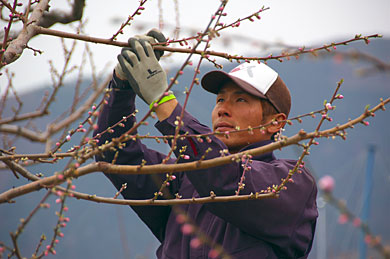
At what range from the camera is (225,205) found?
2.27 meters

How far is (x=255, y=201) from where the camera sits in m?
2.32

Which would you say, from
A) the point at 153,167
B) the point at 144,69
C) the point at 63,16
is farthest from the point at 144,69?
the point at 63,16

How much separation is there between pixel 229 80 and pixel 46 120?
9.97 metres

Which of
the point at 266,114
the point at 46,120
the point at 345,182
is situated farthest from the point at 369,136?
the point at 266,114

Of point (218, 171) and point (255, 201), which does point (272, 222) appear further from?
point (218, 171)

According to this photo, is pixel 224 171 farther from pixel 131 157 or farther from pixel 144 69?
pixel 131 157

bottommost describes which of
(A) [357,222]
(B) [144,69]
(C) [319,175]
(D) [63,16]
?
(A) [357,222]

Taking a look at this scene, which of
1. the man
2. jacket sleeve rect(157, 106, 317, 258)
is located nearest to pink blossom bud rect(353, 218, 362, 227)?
the man

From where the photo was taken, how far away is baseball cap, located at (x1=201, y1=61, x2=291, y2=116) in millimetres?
2742

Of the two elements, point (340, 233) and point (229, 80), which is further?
point (340, 233)

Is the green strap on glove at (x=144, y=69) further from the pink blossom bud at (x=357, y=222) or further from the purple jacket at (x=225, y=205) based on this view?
the pink blossom bud at (x=357, y=222)

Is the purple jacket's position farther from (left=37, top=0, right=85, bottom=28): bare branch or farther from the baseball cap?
(left=37, top=0, right=85, bottom=28): bare branch

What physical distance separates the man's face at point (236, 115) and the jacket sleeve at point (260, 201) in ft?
0.60

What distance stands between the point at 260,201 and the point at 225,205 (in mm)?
153
